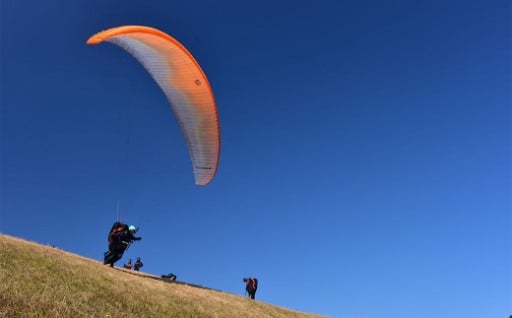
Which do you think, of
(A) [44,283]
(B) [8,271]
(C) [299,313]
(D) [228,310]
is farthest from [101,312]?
(C) [299,313]

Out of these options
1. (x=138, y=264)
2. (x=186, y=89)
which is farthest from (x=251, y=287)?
(x=186, y=89)

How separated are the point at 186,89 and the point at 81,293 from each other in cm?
1264

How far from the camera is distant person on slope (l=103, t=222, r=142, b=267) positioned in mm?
27812

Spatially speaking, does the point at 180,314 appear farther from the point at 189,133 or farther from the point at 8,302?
the point at 189,133

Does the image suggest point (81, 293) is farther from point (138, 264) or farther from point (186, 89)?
point (138, 264)

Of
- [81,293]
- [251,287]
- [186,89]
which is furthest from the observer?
[251,287]

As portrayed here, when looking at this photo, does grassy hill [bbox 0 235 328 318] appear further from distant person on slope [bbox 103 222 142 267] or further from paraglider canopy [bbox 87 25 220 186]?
paraglider canopy [bbox 87 25 220 186]

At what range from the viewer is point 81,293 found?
1861 centimetres

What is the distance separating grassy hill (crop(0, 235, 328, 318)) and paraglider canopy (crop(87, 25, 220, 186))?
7.09 metres

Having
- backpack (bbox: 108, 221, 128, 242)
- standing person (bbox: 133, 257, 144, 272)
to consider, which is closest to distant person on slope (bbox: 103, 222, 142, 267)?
backpack (bbox: 108, 221, 128, 242)

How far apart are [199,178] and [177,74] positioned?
586 cm

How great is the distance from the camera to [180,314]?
21109mm

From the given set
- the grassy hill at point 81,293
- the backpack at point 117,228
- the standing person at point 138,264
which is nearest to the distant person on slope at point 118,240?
the backpack at point 117,228

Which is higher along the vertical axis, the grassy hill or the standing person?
the standing person
